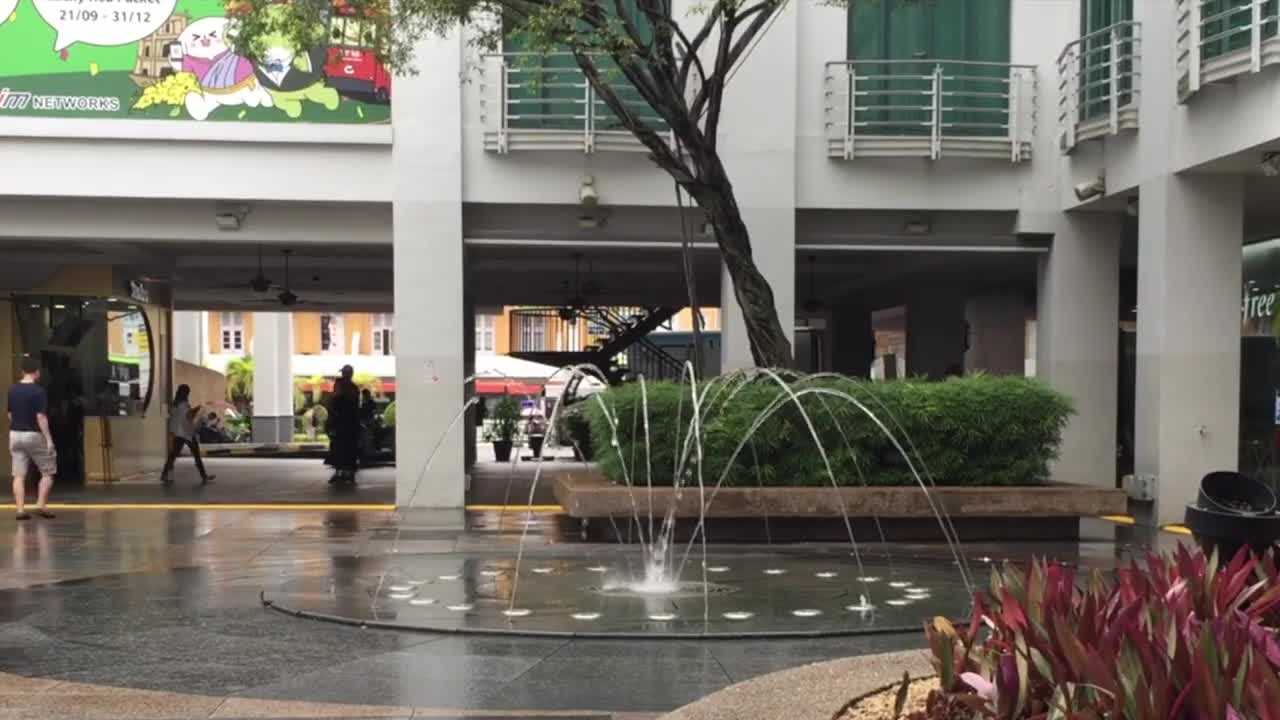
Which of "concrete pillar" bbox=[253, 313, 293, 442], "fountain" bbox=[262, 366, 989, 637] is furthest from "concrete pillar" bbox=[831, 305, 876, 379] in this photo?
"concrete pillar" bbox=[253, 313, 293, 442]

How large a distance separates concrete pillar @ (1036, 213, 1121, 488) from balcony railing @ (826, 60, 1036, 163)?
1.51m

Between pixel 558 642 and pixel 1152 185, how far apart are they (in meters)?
10.8

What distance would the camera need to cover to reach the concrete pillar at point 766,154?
16.2 m

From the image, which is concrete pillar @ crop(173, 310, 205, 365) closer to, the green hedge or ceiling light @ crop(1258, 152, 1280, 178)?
the green hedge

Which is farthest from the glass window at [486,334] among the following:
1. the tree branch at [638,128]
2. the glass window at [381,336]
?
the tree branch at [638,128]

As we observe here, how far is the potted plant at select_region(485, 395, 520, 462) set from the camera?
26562mm

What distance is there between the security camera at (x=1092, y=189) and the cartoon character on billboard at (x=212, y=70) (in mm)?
11399

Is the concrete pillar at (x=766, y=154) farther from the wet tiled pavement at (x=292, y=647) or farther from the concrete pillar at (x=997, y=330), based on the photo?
the concrete pillar at (x=997, y=330)

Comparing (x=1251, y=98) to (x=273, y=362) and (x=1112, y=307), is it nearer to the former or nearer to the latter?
(x=1112, y=307)

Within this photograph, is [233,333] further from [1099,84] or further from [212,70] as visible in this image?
[1099,84]

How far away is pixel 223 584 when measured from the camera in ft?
31.8

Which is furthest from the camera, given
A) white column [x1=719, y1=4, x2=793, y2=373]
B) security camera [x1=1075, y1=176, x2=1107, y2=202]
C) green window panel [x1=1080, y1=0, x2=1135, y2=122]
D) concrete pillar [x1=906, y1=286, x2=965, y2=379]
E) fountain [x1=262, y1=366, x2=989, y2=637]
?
concrete pillar [x1=906, y1=286, x2=965, y2=379]

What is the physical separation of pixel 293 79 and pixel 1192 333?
1243 centimetres

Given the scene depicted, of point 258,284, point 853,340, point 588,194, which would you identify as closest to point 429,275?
point 588,194
